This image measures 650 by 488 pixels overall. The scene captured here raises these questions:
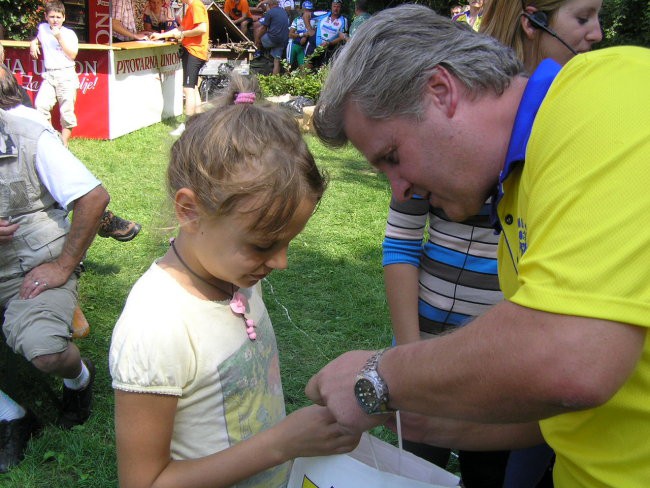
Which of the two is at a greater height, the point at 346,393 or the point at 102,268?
the point at 346,393

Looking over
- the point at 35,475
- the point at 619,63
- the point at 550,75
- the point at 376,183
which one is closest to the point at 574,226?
the point at 619,63

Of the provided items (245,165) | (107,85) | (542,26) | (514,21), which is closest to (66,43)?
(107,85)

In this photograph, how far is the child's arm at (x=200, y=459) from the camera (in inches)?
52.8

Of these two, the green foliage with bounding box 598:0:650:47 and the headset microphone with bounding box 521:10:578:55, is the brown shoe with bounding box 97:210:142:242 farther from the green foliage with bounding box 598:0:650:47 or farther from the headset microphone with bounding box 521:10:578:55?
the green foliage with bounding box 598:0:650:47

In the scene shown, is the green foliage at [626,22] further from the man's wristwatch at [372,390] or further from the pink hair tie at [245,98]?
the man's wristwatch at [372,390]

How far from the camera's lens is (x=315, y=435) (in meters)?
1.34

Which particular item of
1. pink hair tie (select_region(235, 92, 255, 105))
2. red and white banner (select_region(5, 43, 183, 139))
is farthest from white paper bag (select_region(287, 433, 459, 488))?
red and white banner (select_region(5, 43, 183, 139))

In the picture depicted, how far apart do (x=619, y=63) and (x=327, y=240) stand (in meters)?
4.81

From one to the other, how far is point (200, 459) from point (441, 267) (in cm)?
98

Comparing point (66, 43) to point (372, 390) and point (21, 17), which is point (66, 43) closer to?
point (21, 17)

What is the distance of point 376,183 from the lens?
7730 millimetres

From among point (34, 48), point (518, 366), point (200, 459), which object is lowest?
point (34, 48)

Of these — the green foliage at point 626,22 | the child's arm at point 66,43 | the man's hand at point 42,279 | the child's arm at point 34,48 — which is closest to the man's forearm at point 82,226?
the man's hand at point 42,279

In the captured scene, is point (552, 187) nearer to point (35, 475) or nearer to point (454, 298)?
point (454, 298)
